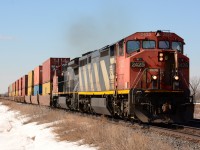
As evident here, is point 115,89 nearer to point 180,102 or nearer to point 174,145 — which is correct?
point 180,102

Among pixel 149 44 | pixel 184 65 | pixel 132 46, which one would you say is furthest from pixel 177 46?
pixel 132 46

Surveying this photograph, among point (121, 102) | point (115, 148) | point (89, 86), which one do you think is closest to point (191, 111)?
point (121, 102)

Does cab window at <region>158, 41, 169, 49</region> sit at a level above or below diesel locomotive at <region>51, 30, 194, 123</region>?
above

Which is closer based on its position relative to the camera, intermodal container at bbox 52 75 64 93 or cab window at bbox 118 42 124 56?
cab window at bbox 118 42 124 56

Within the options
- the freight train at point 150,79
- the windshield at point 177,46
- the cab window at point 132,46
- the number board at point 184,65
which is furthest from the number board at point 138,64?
the windshield at point 177,46

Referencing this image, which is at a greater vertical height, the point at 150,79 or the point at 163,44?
the point at 163,44

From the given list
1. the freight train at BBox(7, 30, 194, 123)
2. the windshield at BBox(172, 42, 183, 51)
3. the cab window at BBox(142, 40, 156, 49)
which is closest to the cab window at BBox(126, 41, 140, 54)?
the freight train at BBox(7, 30, 194, 123)

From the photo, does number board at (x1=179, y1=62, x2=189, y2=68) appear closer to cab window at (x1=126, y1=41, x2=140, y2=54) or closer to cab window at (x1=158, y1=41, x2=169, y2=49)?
cab window at (x1=158, y1=41, x2=169, y2=49)

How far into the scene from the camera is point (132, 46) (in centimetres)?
1512

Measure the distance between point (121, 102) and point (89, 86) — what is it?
6.20m

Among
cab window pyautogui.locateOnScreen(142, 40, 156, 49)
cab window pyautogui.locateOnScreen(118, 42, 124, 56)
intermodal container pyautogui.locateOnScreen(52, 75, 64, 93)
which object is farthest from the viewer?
intermodal container pyautogui.locateOnScreen(52, 75, 64, 93)

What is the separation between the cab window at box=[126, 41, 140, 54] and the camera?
1505cm

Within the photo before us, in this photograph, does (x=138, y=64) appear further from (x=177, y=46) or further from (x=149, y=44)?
(x=177, y=46)

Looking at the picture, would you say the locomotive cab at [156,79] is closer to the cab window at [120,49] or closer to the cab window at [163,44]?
the cab window at [163,44]
